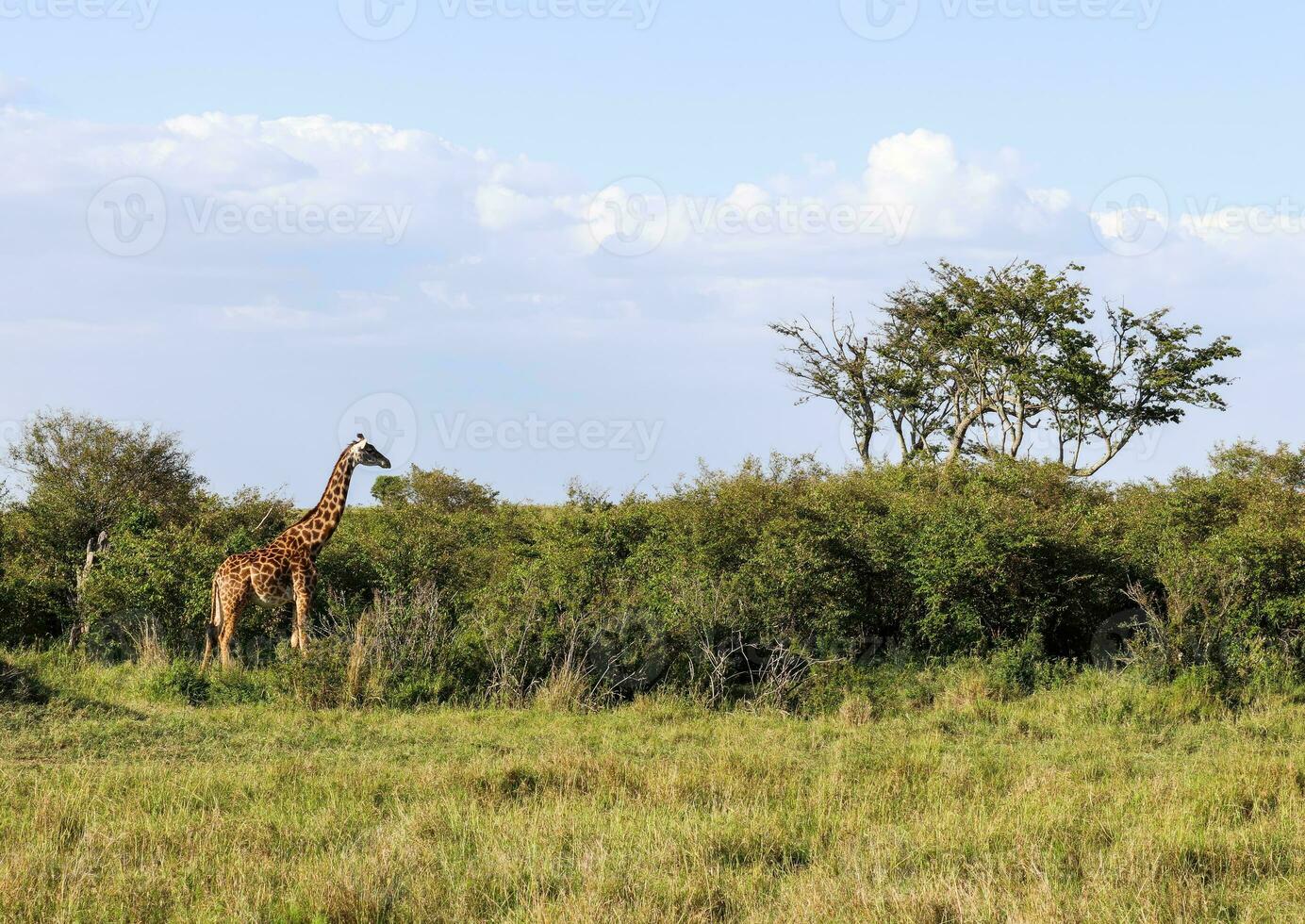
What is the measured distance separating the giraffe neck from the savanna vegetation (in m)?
0.94

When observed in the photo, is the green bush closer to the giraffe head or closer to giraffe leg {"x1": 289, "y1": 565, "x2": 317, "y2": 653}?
giraffe leg {"x1": 289, "y1": 565, "x2": 317, "y2": 653}

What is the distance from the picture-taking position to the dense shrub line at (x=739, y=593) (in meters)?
14.3

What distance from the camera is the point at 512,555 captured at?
18.9m

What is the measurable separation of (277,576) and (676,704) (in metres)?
→ 5.02

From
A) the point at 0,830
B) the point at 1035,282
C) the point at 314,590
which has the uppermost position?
the point at 1035,282

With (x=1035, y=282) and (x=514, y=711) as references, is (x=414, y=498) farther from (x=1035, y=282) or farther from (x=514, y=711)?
(x=514, y=711)

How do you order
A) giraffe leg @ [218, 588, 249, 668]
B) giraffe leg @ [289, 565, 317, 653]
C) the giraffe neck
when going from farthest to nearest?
the giraffe neck, giraffe leg @ [218, 588, 249, 668], giraffe leg @ [289, 565, 317, 653]

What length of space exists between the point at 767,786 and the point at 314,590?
900 cm

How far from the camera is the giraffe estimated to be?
15.3m

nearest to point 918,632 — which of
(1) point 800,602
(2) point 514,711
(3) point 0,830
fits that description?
(1) point 800,602

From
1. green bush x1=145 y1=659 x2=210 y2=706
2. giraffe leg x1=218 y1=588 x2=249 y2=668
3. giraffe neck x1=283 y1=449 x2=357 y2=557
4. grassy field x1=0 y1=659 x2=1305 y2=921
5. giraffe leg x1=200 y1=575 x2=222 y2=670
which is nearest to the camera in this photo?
grassy field x1=0 y1=659 x2=1305 y2=921

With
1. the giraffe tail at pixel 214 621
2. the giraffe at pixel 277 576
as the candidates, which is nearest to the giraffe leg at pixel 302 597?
the giraffe at pixel 277 576

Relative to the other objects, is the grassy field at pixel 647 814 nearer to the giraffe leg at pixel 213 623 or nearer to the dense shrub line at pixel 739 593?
the dense shrub line at pixel 739 593

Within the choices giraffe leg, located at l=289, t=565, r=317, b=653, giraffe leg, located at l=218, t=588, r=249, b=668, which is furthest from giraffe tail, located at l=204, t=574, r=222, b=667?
giraffe leg, located at l=289, t=565, r=317, b=653
